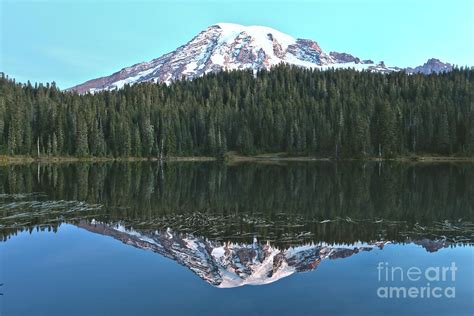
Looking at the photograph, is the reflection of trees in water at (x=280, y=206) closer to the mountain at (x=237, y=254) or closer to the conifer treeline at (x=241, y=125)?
the mountain at (x=237, y=254)

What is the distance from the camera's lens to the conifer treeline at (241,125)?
118750 mm

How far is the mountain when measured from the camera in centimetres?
1605

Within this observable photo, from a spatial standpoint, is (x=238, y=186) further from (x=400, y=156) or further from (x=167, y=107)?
(x=167, y=107)

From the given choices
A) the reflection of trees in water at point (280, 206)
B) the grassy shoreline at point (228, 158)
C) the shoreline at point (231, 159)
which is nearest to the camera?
the reflection of trees in water at point (280, 206)

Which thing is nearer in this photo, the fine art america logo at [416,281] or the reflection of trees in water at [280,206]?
the fine art america logo at [416,281]

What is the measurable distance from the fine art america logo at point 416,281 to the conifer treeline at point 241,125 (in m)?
106

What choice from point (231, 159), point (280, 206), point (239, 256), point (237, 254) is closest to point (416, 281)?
point (239, 256)

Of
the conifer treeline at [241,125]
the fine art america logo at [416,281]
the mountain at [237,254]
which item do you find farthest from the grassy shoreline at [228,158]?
the fine art america logo at [416,281]

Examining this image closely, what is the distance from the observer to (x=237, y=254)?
61.9ft

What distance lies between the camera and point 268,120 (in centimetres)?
14812

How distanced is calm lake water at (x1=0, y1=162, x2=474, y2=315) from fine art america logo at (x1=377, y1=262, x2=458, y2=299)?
4 cm

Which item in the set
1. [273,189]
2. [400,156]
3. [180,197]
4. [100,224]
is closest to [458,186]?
[273,189]

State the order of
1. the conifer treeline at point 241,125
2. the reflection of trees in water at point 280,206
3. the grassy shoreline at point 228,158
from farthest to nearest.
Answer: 1. the conifer treeline at point 241,125
2. the grassy shoreline at point 228,158
3. the reflection of trees in water at point 280,206

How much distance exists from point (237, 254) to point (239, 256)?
12.8 inches
